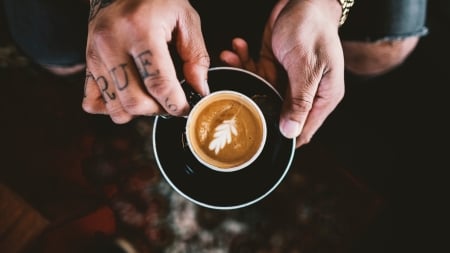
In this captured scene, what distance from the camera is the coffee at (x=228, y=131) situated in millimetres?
1186

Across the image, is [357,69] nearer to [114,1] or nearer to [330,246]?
[330,246]

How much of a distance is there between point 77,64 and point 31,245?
78 centimetres

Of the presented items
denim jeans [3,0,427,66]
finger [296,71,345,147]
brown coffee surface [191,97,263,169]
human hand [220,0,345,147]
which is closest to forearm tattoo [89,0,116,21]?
denim jeans [3,0,427,66]

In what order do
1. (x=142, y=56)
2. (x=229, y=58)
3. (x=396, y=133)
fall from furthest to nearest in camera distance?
(x=396, y=133)
(x=229, y=58)
(x=142, y=56)

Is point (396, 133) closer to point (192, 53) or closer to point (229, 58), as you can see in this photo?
point (229, 58)

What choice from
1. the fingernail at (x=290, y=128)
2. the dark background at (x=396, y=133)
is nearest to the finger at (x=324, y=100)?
the fingernail at (x=290, y=128)

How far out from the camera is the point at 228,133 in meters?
1.20

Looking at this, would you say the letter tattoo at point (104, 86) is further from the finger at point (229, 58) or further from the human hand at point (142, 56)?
the finger at point (229, 58)

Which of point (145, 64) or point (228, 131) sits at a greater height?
point (145, 64)

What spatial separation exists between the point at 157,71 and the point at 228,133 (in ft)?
1.06

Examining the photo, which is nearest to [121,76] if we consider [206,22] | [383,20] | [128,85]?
Result: [128,85]

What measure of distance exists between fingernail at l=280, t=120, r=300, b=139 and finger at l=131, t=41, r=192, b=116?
348 millimetres

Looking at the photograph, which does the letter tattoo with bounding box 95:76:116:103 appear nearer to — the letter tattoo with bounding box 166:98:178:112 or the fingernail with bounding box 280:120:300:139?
the letter tattoo with bounding box 166:98:178:112

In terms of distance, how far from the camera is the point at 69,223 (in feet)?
5.41
